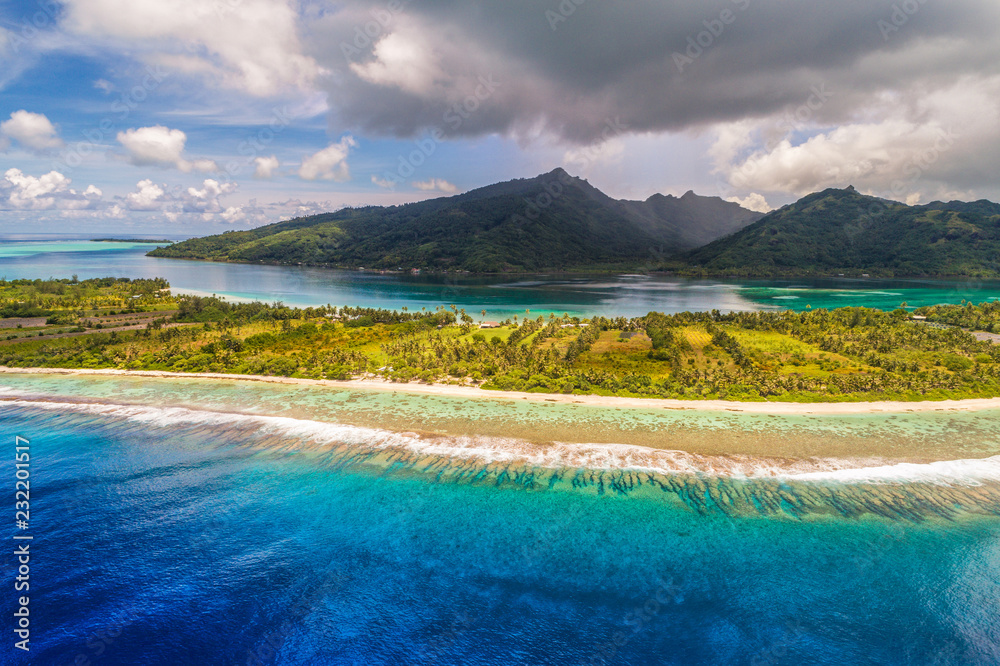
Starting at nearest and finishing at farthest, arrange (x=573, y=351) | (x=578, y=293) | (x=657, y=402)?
(x=657, y=402), (x=573, y=351), (x=578, y=293)

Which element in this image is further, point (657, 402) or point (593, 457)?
point (657, 402)

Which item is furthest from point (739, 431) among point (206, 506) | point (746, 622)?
point (206, 506)

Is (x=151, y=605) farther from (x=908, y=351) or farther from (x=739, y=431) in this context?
(x=908, y=351)

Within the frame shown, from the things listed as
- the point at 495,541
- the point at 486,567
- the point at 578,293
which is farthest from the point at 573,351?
the point at 578,293

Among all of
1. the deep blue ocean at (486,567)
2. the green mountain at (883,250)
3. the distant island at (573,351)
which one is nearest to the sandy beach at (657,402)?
the distant island at (573,351)

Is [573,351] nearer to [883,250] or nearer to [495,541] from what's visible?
[495,541]

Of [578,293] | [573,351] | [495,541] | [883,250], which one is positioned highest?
[883,250]
